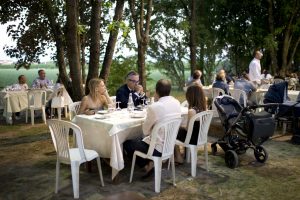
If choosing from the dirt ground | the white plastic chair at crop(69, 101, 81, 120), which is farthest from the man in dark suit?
the dirt ground

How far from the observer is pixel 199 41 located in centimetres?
2005

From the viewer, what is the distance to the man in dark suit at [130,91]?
6100mm

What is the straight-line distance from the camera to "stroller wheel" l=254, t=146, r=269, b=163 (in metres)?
5.49

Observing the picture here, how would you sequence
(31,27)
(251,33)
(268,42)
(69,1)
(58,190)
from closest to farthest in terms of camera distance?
(58,190), (69,1), (31,27), (268,42), (251,33)

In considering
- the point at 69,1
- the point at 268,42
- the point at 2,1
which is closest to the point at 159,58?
the point at 268,42

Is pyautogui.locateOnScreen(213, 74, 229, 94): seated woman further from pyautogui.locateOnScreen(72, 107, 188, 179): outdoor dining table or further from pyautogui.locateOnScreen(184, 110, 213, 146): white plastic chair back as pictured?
pyautogui.locateOnScreen(72, 107, 188, 179): outdoor dining table

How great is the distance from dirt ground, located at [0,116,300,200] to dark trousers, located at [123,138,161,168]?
0.75ft

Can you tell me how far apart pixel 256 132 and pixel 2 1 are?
9730mm

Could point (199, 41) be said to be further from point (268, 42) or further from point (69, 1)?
point (69, 1)

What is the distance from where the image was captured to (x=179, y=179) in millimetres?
4867

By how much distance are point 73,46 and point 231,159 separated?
3.90 m

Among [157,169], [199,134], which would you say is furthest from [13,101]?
[157,169]

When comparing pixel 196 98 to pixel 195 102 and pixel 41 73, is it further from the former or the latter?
pixel 41 73

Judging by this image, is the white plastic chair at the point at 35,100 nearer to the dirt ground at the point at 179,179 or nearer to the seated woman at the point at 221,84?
the dirt ground at the point at 179,179
